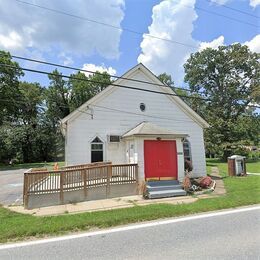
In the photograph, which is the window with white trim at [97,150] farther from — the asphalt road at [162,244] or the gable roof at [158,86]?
the asphalt road at [162,244]

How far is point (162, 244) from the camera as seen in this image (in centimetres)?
575

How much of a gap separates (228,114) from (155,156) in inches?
1109

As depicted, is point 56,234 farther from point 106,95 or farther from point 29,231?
point 106,95

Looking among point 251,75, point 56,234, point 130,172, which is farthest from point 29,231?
point 251,75

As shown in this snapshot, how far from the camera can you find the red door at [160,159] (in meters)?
14.0

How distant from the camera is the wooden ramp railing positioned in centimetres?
1037

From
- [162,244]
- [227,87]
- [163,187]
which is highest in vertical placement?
[227,87]

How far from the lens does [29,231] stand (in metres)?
6.87

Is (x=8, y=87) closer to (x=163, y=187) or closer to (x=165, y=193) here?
(x=163, y=187)

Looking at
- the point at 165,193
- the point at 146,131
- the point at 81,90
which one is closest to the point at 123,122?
the point at 146,131

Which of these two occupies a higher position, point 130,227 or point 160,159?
A: point 160,159

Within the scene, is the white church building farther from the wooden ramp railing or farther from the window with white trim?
A: the wooden ramp railing

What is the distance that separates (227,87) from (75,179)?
33375 millimetres

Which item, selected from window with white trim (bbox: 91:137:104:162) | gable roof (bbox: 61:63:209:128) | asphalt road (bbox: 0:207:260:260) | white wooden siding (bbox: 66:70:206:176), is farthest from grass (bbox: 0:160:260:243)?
gable roof (bbox: 61:63:209:128)
